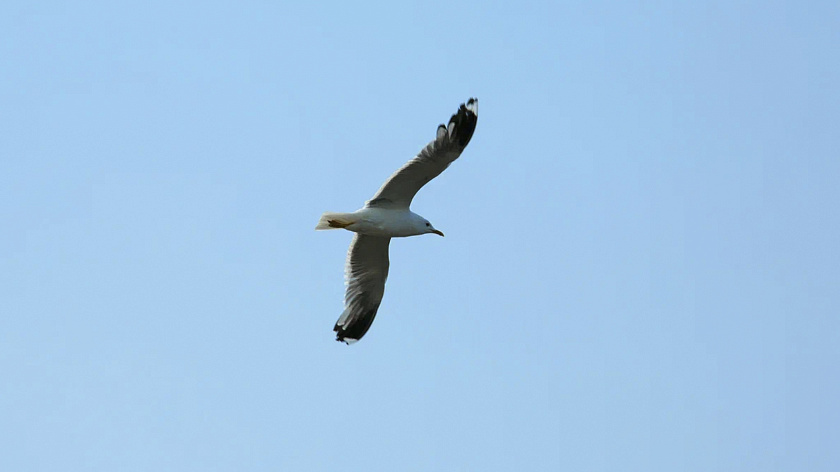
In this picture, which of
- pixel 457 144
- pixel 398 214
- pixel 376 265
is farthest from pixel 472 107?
pixel 376 265

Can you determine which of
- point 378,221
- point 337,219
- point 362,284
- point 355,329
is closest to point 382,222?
point 378,221

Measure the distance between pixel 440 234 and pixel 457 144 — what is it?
169 centimetres

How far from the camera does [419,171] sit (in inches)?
588

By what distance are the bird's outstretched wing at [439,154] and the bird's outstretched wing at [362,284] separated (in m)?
1.15

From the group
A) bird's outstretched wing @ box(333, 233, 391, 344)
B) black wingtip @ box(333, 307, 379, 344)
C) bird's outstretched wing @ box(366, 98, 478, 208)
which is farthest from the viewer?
black wingtip @ box(333, 307, 379, 344)

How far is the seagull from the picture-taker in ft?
48.0

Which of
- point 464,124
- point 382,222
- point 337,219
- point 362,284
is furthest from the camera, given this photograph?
point 362,284

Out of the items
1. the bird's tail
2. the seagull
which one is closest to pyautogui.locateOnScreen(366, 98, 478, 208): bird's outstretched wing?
the seagull

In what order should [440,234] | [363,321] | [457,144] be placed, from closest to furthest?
[457,144], [440,234], [363,321]

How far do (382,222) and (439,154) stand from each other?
132 cm

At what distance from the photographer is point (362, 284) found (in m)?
16.8

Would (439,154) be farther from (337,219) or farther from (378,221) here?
(337,219)

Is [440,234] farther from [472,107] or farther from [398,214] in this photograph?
[472,107]

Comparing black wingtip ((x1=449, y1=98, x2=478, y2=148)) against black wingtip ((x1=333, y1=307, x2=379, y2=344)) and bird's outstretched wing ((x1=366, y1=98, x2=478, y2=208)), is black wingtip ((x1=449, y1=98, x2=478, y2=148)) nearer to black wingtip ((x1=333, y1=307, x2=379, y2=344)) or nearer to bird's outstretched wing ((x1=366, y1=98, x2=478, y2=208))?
bird's outstretched wing ((x1=366, y1=98, x2=478, y2=208))
